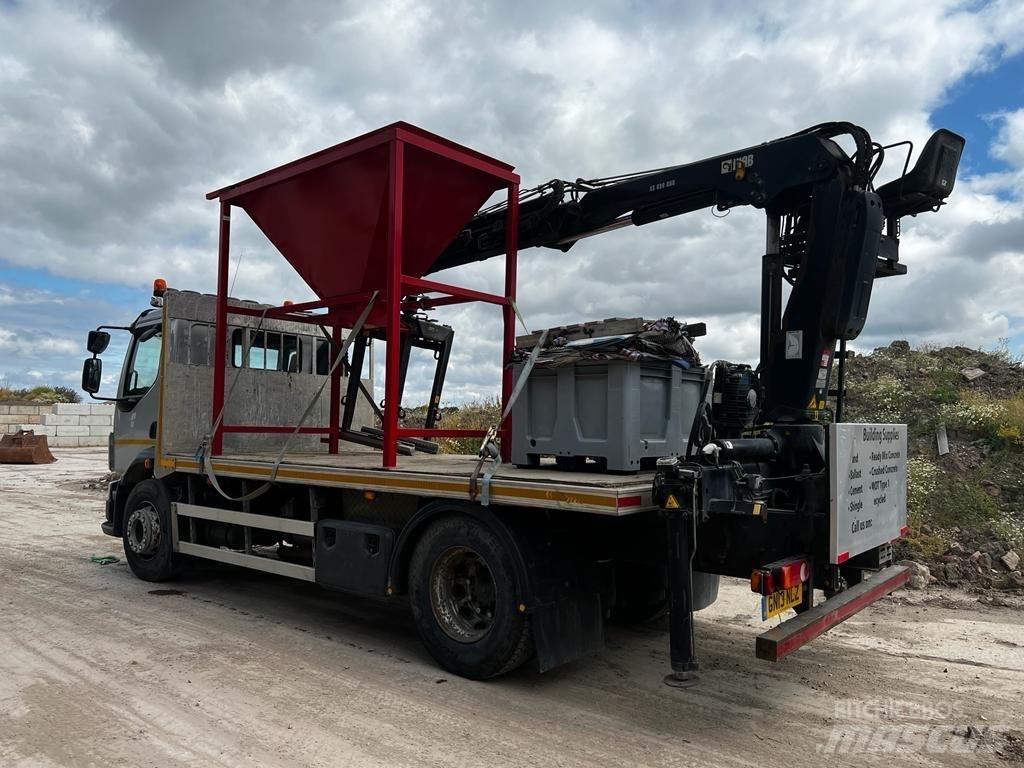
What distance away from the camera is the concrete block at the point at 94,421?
30.9 meters

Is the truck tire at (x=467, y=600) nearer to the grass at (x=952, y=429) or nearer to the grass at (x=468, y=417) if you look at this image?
the grass at (x=952, y=429)

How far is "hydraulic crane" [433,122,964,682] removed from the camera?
423cm

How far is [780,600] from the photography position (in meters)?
4.16

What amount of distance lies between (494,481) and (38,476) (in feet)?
63.7

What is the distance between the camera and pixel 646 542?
4.79m

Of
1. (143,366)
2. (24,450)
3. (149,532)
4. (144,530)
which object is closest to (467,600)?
(149,532)

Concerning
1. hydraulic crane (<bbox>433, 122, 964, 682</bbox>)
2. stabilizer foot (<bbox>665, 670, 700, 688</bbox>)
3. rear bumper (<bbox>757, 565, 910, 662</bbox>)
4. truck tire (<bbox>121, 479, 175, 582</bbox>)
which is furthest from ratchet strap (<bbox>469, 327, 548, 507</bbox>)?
truck tire (<bbox>121, 479, 175, 582</bbox>)

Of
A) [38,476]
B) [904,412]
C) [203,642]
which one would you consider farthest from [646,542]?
[38,476]

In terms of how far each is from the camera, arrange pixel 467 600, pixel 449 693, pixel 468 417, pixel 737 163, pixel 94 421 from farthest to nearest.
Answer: pixel 94 421 → pixel 468 417 → pixel 737 163 → pixel 467 600 → pixel 449 693

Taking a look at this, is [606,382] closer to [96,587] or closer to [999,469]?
[96,587]

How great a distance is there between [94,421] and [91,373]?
26524 millimetres

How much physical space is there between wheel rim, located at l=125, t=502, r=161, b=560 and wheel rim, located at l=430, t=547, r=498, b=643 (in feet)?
13.3

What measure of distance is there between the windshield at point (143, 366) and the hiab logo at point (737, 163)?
5.87 metres

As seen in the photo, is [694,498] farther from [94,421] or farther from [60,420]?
[94,421]
